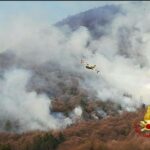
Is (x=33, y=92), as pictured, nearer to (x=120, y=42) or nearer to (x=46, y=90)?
(x=46, y=90)

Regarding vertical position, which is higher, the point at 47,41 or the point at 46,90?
the point at 47,41

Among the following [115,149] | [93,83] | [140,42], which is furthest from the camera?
[140,42]

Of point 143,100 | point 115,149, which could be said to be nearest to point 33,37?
point 143,100

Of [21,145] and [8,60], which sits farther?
[8,60]

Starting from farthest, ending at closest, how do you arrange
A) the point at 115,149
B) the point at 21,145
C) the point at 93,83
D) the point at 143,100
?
the point at 93,83 → the point at 143,100 → the point at 21,145 → the point at 115,149

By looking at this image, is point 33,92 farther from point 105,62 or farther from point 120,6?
point 120,6

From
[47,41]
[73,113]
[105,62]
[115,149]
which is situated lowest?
[115,149]
